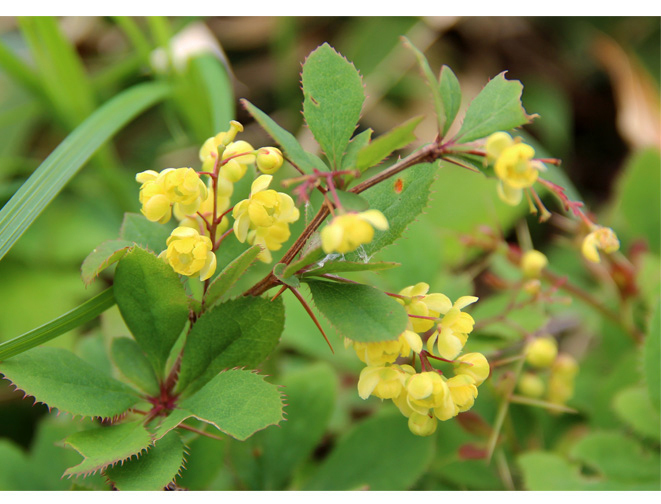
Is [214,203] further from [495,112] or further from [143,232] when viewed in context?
[495,112]

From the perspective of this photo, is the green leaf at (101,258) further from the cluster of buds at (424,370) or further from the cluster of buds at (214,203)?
the cluster of buds at (424,370)

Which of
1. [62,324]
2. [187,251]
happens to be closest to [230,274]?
[187,251]

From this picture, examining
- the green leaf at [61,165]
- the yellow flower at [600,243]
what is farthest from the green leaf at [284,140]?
the green leaf at [61,165]

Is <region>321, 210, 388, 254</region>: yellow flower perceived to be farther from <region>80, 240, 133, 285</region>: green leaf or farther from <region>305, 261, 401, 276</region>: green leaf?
<region>80, 240, 133, 285</region>: green leaf

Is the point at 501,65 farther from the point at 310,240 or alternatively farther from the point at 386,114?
the point at 310,240

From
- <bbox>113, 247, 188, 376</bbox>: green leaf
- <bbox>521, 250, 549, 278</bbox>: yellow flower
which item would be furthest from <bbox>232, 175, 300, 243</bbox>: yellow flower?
<bbox>521, 250, 549, 278</bbox>: yellow flower

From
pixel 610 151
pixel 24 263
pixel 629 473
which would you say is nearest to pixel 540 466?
pixel 629 473
